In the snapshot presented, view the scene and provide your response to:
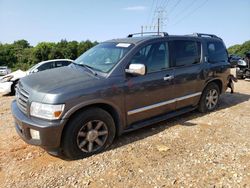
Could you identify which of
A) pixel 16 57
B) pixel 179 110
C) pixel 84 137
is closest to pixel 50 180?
pixel 84 137

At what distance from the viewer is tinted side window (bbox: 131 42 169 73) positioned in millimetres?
4439

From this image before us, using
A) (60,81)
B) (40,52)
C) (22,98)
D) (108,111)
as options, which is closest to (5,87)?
(22,98)

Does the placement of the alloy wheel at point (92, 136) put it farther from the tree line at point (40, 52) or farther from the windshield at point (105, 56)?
the tree line at point (40, 52)

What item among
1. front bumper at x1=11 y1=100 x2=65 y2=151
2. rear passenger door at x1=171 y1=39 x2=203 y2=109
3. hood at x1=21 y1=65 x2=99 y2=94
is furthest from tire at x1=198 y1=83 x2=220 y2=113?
front bumper at x1=11 y1=100 x2=65 y2=151

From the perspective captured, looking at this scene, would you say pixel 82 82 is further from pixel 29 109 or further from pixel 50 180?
pixel 50 180

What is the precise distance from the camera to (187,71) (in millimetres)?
5160

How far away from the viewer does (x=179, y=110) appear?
5250mm

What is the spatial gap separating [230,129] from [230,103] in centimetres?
221

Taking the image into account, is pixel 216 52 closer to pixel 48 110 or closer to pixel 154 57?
pixel 154 57

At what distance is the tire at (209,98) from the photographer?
582 cm

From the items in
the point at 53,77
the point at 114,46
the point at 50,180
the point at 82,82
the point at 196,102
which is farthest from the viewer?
the point at 196,102

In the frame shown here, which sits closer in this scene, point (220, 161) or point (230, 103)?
point (220, 161)

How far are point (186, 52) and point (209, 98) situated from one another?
56.4 inches

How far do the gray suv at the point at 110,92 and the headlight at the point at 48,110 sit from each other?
0.01m
